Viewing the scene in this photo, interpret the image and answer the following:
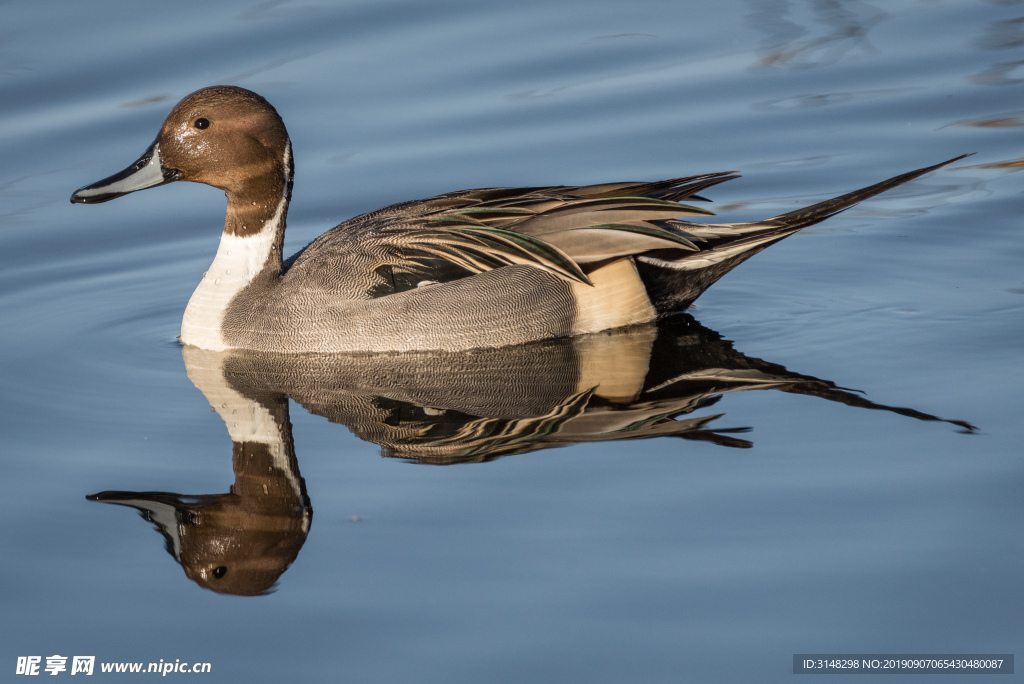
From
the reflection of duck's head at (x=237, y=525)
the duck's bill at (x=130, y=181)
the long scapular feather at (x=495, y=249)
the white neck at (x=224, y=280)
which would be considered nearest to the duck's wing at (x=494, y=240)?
the long scapular feather at (x=495, y=249)

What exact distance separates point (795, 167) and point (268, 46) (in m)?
4.29

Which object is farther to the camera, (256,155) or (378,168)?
(378,168)

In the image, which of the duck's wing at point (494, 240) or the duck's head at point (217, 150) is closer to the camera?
the duck's wing at point (494, 240)

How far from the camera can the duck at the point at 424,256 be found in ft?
20.7

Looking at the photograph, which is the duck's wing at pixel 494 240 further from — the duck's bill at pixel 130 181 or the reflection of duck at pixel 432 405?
the duck's bill at pixel 130 181

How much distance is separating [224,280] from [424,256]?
104cm

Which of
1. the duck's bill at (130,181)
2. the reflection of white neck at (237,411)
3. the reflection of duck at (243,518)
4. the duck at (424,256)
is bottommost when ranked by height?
the reflection of duck at (243,518)

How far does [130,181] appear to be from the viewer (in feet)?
21.3

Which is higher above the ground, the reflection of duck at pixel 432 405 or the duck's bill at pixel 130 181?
the duck's bill at pixel 130 181

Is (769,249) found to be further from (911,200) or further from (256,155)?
(256,155)

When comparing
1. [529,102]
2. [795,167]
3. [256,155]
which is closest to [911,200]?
[795,167]

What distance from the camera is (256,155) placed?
646 centimetres

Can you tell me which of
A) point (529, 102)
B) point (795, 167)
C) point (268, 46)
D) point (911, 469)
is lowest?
point (911, 469)

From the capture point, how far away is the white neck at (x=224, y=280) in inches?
256
